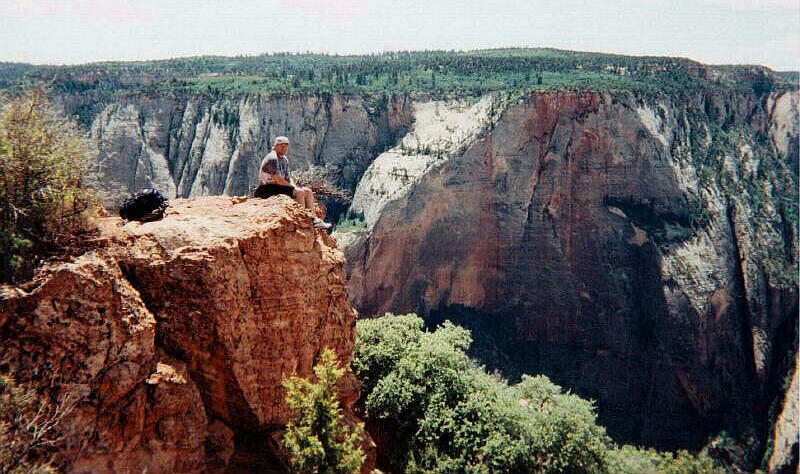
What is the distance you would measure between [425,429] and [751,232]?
3905 centimetres

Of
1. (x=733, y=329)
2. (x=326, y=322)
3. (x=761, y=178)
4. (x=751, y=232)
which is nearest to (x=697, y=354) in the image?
(x=733, y=329)

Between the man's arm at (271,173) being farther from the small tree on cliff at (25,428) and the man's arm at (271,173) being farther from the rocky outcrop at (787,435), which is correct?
the rocky outcrop at (787,435)

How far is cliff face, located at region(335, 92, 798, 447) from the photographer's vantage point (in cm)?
3638

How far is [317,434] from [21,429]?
3752mm

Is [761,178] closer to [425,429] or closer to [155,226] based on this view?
[425,429]

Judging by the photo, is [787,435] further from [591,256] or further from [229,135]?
[229,135]

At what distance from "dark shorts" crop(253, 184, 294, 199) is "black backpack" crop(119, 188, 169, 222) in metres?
1.99

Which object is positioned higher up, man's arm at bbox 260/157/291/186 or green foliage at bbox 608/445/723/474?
man's arm at bbox 260/157/291/186

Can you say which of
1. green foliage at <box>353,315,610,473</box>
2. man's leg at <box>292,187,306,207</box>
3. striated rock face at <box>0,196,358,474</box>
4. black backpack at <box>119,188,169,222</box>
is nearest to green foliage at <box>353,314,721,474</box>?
green foliage at <box>353,315,610,473</box>

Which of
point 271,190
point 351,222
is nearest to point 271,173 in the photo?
point 271,190

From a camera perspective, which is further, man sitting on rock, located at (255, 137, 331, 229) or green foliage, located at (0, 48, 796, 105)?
green foliage, located at (0, 48, 796, 105)

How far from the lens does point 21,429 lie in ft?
20.3

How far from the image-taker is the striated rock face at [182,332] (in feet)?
22.6

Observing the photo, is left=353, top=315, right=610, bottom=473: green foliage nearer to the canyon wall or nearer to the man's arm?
the man's arm
